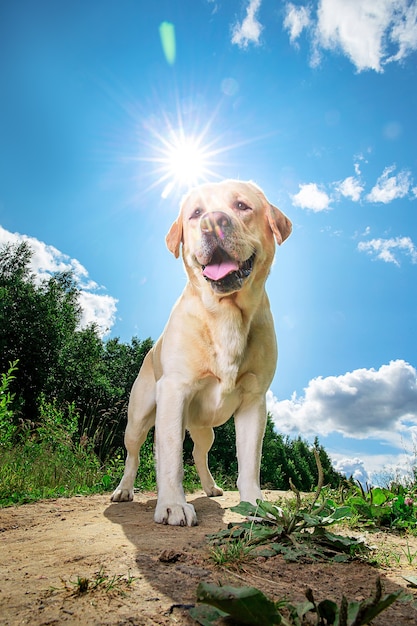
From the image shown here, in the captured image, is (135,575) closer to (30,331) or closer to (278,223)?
(278,223)

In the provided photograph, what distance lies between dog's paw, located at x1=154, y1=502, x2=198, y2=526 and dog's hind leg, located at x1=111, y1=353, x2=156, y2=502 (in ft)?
4.25

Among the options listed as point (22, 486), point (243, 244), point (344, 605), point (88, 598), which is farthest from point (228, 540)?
point (22, 486)

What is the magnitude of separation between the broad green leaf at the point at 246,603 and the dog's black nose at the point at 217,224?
231 cm

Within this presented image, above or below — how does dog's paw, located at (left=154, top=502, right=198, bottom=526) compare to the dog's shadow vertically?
above

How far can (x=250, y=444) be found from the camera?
A: 3.56 metres

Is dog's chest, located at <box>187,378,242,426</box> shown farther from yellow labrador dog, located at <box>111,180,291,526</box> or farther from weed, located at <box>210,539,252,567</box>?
weed, located at <box>210,539,252,567</box>

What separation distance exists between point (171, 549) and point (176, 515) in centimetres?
91

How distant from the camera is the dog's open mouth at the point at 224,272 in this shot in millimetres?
3279

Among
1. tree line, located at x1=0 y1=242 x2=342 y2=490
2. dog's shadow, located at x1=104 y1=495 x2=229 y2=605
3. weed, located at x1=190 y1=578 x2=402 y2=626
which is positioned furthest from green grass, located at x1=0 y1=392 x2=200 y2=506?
tree line, located at x1=0 y1=242 x2=342 y2=490

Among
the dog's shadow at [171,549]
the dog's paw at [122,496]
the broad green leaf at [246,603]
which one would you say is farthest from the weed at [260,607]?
the dog's paw at [122,496]

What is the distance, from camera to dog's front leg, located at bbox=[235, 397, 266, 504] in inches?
136

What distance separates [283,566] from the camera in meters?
1.95

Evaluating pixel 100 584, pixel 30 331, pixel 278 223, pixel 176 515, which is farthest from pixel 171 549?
pixel 30 331

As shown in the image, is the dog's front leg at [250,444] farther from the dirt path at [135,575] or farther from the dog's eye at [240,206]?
the dog's eye at [240,206]
